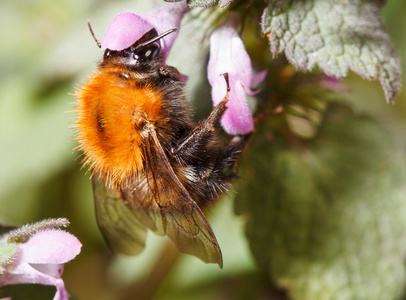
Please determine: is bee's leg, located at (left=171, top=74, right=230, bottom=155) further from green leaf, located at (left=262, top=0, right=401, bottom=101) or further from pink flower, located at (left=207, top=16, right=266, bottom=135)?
green leaf, located at (left=262, top=0, right=401, bottom=101)

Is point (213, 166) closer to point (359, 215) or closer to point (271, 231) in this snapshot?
point (271, 231)

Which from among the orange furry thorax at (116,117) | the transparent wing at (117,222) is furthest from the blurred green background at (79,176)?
the orange furry thorax at (116,117)

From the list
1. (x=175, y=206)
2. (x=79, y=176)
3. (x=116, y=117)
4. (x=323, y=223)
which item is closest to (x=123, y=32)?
(x=116, y=117)

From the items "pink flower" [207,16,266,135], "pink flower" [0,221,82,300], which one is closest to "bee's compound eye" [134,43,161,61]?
"pink flower" [207,16,266,135]

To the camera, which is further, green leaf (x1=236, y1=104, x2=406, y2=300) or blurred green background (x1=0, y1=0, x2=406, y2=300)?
blurred green background (x1=0, y1=0, x2=406, y2=300)

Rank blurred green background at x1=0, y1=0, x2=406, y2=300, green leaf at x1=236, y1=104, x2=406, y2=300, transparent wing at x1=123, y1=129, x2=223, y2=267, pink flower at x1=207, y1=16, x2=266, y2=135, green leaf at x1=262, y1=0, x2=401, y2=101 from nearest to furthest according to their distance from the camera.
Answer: transparent wing at x1=123, y1=129, x2=223, y2=267, pink flower at x1=207, y1=16, x2=266, y2=135, green leaf at x1=262, y1=0, x2=401, y2=101, green leaf at x1=236, y1=104, x2=406, y2=300, blurred green background at x1=0, y1=0, x2=406, y2=300

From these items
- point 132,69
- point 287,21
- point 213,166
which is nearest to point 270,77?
point 287,21

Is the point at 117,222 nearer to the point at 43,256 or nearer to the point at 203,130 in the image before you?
the point at 43,256
